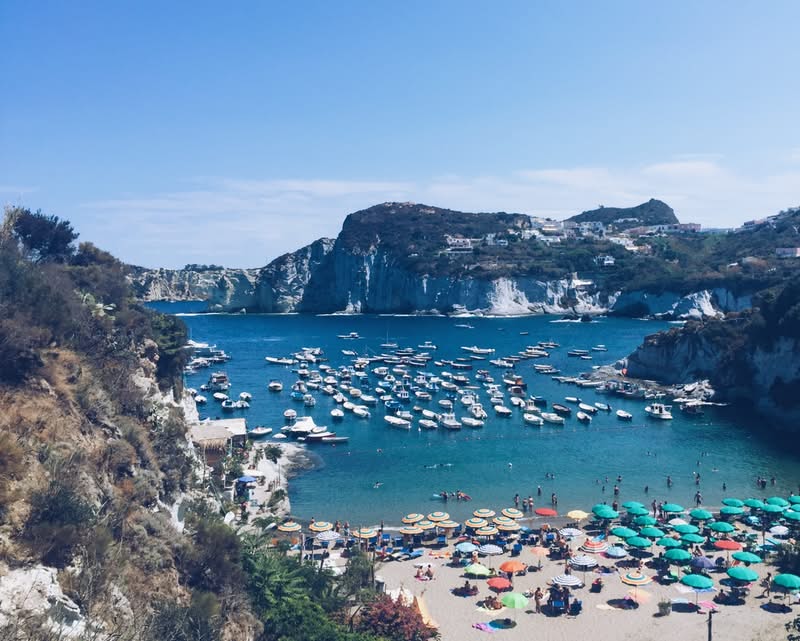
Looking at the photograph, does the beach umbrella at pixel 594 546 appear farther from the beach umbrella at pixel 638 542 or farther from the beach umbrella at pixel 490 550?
the beach umbrella at pixel 490 550

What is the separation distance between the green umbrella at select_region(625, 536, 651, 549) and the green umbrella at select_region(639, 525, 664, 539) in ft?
2.85

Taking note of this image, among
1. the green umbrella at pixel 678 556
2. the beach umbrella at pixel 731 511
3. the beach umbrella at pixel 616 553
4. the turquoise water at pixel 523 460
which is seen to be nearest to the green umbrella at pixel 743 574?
the green umbrella at pixel 678 556

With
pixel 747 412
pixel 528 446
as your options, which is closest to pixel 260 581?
pixel 528 446

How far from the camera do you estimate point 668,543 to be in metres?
26.3

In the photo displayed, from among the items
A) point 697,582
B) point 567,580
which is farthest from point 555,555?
point 697,582

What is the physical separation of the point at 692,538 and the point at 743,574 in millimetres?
3938

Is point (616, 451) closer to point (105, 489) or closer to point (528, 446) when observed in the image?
point (528, 446)

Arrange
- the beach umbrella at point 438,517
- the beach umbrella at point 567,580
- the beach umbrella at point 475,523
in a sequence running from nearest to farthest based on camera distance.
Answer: the beach umbrella at point 567,580
the beach umbrella at point 475,523
the beach umbrella at point 438,517

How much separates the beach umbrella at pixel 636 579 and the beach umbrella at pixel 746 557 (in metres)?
3.39

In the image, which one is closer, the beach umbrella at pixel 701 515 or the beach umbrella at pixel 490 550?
the beach umbrella at pixel 490 550

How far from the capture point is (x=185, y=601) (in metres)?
14.9

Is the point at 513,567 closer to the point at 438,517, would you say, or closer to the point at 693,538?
the point at 438,517

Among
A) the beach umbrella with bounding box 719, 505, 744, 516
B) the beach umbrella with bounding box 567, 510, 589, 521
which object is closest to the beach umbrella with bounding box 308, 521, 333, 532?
the beach umbrella with bounding box 567, 510, 589, 521

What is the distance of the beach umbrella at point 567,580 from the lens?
2302 centimetres
